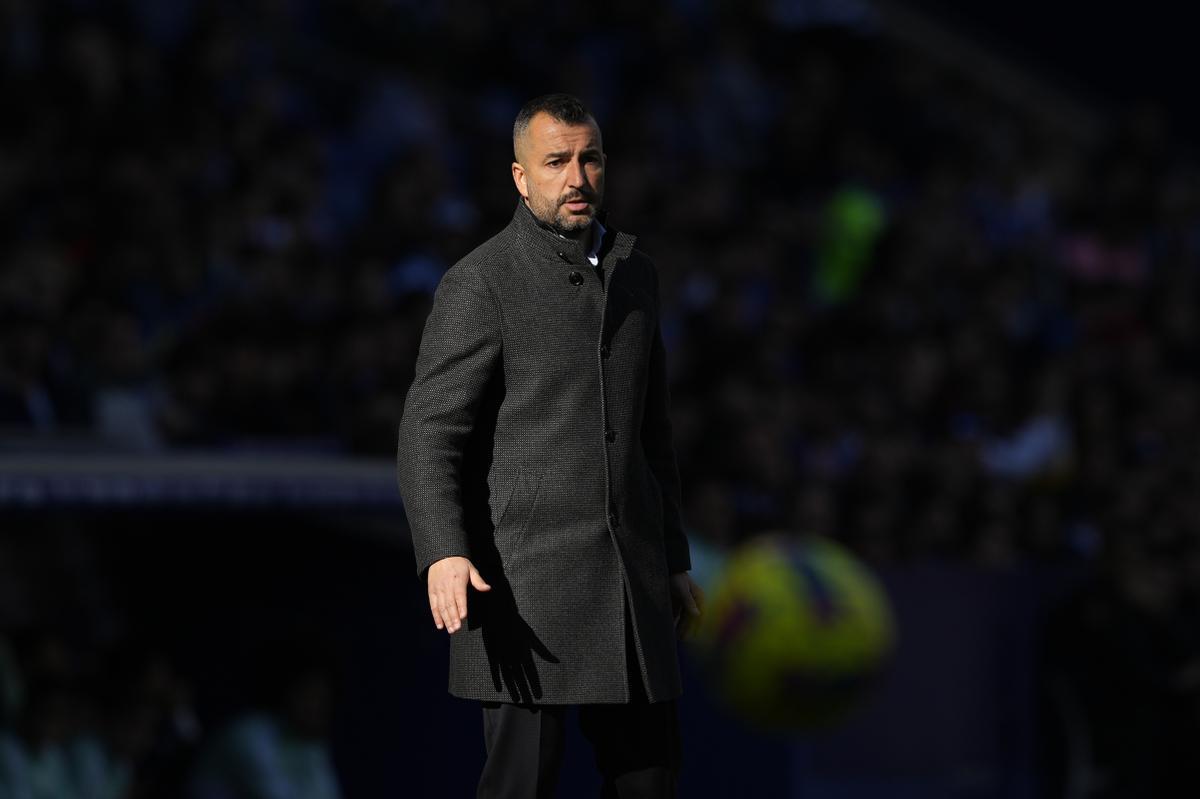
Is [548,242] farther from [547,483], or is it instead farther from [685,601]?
[685,601]

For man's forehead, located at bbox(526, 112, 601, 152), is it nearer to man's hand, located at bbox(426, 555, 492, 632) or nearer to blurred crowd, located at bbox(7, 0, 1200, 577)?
man's hand, located at bbox(426, 555, 492, 632)

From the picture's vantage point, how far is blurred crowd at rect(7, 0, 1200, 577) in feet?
30.1

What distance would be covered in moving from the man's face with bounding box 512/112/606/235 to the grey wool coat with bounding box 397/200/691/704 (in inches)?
2.5

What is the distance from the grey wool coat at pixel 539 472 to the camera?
13.0 feet

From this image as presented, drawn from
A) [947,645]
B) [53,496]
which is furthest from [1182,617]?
[53,496]

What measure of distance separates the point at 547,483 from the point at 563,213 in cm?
54

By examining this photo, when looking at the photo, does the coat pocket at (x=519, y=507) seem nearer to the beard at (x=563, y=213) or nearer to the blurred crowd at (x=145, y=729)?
the beard at (x=563, y=213)

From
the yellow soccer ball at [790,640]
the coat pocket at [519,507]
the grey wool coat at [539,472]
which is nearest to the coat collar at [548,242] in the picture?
the grey wool coat at [539,472]

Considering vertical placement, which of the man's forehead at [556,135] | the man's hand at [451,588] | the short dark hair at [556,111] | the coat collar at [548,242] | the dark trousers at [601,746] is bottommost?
the dark trousers at [601,746]

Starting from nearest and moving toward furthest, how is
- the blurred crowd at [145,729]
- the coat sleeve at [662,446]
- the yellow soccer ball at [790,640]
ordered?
the coat sleeve at [662,446], the blurred crowd at [145,729], the yellow soccer ball at [790,640]

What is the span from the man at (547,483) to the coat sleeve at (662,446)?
0.46 feet

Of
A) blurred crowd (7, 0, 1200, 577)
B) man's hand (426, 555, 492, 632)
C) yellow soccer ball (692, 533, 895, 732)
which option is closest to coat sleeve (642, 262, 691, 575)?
man's hand (426, 555, 492, 632)

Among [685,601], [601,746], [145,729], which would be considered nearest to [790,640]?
[145,729]

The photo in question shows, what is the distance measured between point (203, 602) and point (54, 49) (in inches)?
127
